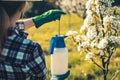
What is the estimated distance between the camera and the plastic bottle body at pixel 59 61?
320 cm

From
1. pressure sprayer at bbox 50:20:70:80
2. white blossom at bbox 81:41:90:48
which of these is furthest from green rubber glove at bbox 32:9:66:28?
white blossom at bbox 81:41:90:48

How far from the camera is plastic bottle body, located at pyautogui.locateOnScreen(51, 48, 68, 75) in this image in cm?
320

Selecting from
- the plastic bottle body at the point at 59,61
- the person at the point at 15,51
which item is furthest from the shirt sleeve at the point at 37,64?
the plastic bottle body at the point at 59,61

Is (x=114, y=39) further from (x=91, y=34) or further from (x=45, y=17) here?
(x=45, y=17)

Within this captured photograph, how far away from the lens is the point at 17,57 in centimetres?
225

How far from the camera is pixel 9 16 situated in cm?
226

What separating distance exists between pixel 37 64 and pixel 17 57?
→ 119mm

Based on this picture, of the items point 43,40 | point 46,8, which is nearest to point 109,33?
point 43,40

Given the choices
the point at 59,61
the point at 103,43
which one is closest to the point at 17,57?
the point at 59,61

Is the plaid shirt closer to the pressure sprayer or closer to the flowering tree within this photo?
the pressure sprayer

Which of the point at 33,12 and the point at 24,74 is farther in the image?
the point at 33,12

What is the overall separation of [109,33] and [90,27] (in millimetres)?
216

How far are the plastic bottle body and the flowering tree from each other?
45.0 inches

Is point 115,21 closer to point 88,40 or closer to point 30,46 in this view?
point 88,40
